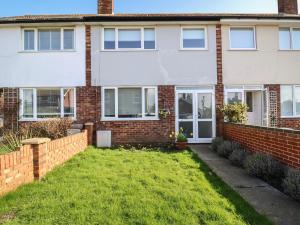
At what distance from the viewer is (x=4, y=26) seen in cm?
1212

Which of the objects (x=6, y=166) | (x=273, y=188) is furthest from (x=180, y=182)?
(x=6, y=166)

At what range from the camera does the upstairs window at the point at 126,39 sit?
12.2m

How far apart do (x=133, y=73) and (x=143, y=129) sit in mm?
2579

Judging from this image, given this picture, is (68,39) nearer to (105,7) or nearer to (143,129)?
(105,7)

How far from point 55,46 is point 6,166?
875 centimetres

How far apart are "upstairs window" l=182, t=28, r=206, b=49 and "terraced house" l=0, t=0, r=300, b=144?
0.15 feet

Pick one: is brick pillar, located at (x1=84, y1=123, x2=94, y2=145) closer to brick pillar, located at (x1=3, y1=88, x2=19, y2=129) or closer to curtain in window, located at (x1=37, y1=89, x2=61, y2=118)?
curtain in window, located at (x1=37, y1=89, x2=61, y2=118)

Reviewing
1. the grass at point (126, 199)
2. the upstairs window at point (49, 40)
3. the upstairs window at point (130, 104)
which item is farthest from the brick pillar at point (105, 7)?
the grass at point (126, 199)

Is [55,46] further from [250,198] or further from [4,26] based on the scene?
[250,198]

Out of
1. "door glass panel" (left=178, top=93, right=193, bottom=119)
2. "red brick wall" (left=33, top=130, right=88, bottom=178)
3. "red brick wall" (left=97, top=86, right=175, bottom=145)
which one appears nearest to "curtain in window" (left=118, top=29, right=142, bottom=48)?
"red brick wall" (left=97, top=86, right=175, bottom=145)

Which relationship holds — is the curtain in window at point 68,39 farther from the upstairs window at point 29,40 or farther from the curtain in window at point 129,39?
the curtain in window at point 129,39

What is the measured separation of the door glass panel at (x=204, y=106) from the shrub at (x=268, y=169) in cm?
594

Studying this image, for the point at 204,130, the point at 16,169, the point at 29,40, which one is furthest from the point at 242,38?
the point at 16,169

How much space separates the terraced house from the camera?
39.6ft
